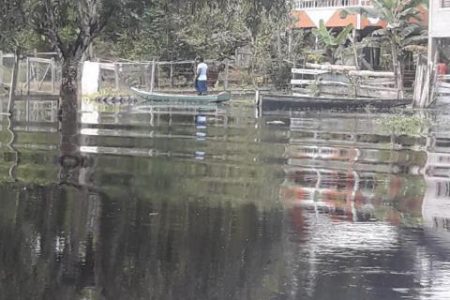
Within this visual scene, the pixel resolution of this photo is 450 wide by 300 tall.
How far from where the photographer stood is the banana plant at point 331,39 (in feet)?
117

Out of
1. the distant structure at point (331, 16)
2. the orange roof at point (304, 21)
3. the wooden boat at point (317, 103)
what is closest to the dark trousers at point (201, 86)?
the wooden boat at point (317, 103)

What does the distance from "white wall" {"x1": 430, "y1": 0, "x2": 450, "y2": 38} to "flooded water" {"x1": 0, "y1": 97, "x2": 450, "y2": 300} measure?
17.5 metres

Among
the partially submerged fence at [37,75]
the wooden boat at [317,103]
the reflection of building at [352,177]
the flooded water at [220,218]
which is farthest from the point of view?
the partially submerged fence at [37,75]

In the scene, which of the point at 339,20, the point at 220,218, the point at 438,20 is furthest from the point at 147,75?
the point at 220,218

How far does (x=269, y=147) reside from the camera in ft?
49.2

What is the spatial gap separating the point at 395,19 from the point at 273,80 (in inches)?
251

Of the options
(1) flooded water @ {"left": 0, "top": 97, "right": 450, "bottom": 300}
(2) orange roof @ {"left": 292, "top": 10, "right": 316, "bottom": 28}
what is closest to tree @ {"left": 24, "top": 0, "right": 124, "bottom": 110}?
(1) flooded water @ {"left": 0, "top": 97, "right": 450, "bottom": 300}

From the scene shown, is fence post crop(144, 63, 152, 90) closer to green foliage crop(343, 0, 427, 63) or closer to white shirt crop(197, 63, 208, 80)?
white shirt crop(197, 63, 208, 80)

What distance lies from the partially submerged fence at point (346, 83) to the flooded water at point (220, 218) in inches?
511


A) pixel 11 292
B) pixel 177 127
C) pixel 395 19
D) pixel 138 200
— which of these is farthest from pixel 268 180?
pixel 395 19

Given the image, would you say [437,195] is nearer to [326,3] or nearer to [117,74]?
[117,74]

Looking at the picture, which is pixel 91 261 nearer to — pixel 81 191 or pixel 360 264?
pixel 360 264

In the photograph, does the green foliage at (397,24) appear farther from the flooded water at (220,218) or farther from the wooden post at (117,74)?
the flooded water at (220,218)

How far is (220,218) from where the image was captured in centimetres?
831
